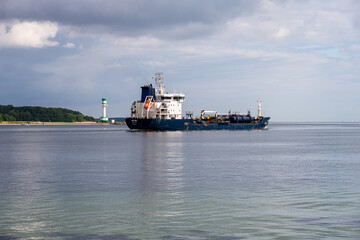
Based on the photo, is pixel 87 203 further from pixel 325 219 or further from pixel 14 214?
pixel 325 219

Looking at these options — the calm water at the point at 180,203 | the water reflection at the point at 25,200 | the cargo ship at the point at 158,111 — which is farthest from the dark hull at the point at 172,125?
the calm water at the point at 180,203

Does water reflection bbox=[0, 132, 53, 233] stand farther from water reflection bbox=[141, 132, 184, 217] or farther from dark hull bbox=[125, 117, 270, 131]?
dark hull bbox=[125, 117, 270, 131]

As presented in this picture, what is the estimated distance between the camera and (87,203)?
20.7 meters

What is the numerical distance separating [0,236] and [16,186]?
12278 mm

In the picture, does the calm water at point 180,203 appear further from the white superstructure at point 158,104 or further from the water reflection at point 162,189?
the white superstructure at point 158,104

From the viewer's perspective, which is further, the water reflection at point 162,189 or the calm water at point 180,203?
the water reflection at point 162,189

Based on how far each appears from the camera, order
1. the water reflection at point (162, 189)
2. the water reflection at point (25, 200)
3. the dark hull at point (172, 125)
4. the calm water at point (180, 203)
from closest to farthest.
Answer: the calm water at point (180, 203) < the water reflection at point (25, 200) < the water reflection at point (162, 189) < the dark hull at point (172, 125)

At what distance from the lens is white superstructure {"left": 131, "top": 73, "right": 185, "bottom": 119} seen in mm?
130000

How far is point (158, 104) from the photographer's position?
428 feet

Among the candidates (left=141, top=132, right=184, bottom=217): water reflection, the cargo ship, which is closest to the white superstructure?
the cargo ship

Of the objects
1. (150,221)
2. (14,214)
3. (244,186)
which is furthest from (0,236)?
(244,186)

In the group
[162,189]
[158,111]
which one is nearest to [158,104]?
[158,111]

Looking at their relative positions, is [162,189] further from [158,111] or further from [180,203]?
[158,111]

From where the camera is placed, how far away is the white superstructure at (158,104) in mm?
130000
